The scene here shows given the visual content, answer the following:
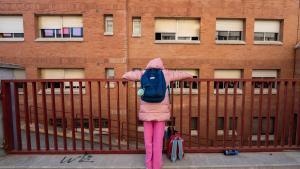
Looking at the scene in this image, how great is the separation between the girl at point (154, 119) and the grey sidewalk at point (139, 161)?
34 centimetres

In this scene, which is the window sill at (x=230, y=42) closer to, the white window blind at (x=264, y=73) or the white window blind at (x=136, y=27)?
the white window blind at (x=264, y=73)

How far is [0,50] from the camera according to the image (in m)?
12.6

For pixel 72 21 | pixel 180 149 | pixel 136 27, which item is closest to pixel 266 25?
pixel 136 27

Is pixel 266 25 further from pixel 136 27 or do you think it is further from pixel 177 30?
pixel 136 27

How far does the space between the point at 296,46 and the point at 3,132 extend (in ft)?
49.5

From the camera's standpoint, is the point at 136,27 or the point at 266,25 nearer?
the point at 136,27

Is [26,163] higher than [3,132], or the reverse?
[3,132]

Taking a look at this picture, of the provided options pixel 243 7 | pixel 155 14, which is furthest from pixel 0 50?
pixel 243 7

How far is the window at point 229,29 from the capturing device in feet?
43.0

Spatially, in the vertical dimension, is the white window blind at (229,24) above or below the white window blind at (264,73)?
above

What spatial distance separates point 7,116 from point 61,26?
1033cm

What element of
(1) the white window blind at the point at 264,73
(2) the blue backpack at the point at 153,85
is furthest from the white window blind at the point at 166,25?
(2) the blue backpack at the point at 153,85

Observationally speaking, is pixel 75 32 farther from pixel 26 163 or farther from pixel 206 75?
pixel 26 163

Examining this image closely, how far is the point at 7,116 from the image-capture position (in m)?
3.61
